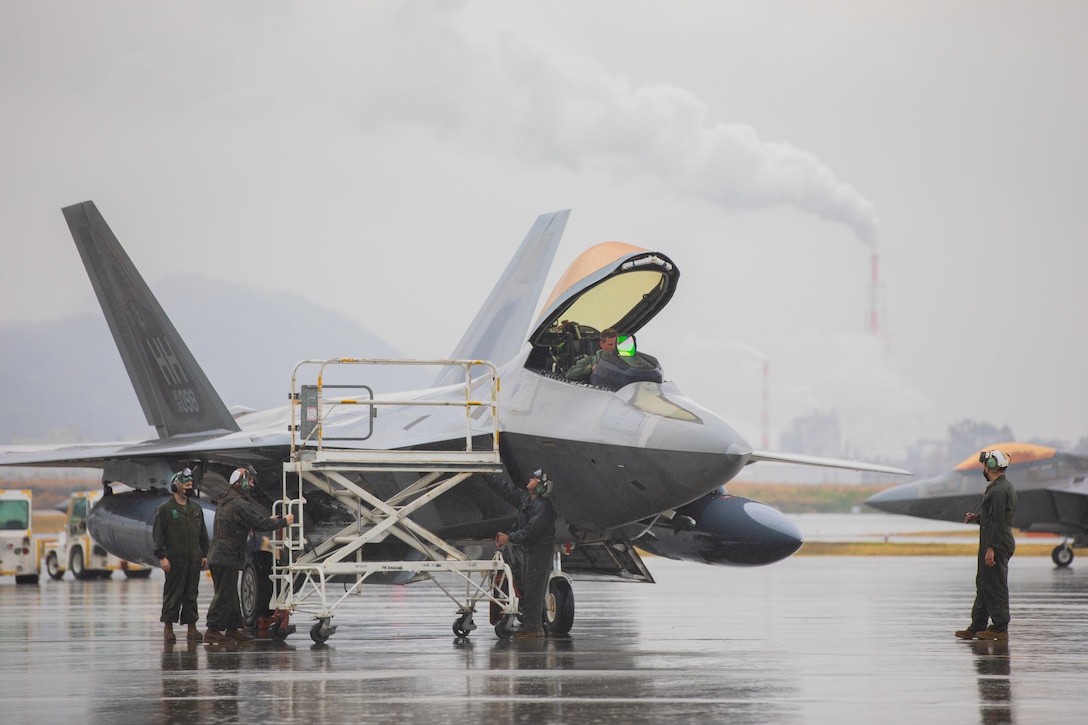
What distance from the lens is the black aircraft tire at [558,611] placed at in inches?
464

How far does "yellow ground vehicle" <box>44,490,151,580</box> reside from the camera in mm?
25922

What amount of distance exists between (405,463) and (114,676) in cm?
326

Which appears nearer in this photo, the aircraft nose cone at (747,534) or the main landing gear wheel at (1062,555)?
the aircraft nose cone at (747,534)

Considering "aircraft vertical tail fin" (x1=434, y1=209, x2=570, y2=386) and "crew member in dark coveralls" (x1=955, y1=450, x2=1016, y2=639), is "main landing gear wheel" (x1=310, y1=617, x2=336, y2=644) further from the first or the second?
"aircraft vertical tail fin" (x1=434, y1=209, x2=570, y2=386)

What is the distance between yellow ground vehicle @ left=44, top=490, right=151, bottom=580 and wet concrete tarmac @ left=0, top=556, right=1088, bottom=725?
9.44 metres

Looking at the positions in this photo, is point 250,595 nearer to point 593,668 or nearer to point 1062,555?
point 593,668

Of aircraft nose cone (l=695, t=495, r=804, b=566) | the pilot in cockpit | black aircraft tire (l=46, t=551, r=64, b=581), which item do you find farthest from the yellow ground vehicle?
the pilot in cockpit

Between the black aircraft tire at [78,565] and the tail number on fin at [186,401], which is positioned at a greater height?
the tail number on fin at [186,401]

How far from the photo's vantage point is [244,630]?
12789mm

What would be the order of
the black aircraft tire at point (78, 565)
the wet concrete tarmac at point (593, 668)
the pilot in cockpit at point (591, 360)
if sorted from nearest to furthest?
the wet concrete tarmac at point (593, 668) → the pilot in cockpit at point (591, 360) → the black aircraft tire at point (78, 565)

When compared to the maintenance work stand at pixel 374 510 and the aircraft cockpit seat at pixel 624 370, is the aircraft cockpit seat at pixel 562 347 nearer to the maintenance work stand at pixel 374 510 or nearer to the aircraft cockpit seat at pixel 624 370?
the maintenance work stand at pixel 374 510

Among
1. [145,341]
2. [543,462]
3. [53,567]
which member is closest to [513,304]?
[145,341]

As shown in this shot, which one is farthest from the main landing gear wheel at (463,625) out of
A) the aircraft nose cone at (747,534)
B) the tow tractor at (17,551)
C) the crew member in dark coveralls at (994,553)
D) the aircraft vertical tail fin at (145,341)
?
the tow tractor at (17,551)

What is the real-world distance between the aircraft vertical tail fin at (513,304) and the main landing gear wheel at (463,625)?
721 centimetres
